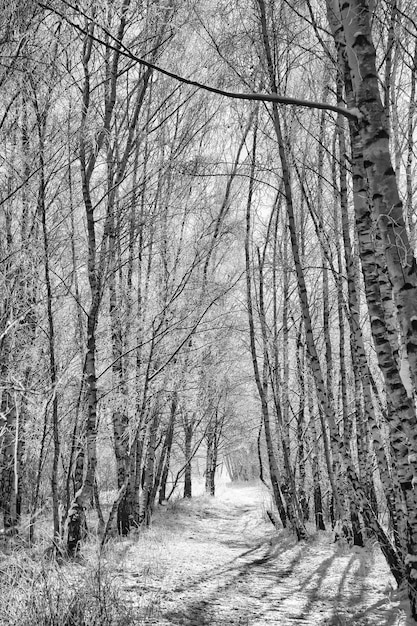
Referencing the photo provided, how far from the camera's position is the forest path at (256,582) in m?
4.02

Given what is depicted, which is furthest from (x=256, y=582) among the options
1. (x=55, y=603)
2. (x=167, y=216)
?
(x=167, y=216)

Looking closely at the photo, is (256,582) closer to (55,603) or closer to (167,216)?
(55,603)

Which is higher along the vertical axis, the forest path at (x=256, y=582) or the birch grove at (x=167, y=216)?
the birch grove at (x=167, y=216)

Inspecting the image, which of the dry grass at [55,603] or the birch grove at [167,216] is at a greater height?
the birch grove at [167,216]

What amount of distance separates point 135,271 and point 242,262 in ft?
13.2

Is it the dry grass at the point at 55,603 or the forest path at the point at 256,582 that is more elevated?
the dry grass at the point at 55,603

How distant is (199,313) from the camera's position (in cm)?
870

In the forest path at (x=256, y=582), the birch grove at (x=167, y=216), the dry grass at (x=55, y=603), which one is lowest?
the forest path at (x=256, y=582)

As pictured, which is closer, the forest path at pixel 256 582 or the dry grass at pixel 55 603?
the dry grass at pixel 55 603

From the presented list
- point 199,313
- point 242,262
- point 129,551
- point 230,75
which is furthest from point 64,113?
point 242,262

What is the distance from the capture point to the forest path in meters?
4.02

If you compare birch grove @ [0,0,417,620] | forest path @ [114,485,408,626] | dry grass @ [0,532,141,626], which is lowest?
forest path @ [114,485,408,626]

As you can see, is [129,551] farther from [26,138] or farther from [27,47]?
[27,47]

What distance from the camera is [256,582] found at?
213 inches
